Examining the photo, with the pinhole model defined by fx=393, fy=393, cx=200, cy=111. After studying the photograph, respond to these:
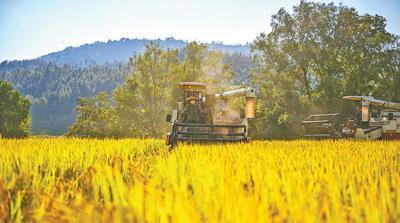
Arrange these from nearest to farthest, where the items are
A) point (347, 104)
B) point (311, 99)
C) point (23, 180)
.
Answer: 1. point (23, 180)
2. point (347, 104)
3. point (311, 99)

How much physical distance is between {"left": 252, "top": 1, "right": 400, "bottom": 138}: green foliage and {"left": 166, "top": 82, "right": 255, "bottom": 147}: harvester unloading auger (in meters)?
27.1

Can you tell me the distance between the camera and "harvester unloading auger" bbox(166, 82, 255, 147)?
13609mm

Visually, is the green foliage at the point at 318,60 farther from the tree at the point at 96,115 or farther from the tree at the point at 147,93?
the tree at the point at 96,115

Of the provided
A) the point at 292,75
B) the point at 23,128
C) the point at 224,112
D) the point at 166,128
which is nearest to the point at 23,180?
the point at 224,112

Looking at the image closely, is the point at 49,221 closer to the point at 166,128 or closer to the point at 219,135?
the point at 219,135

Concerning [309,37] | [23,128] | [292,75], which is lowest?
[23,128]

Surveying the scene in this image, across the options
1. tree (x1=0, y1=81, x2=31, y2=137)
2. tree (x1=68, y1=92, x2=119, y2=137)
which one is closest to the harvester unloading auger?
tree (x1=68, y1=92, x2=119, y2=137)

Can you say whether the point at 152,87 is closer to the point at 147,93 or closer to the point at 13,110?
the point at 147,93

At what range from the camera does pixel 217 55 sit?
62.0 meters

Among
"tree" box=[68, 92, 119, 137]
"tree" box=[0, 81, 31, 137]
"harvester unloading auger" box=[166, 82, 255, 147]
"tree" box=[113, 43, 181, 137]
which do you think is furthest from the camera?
"tree" box=[0, 81, 31, 137]

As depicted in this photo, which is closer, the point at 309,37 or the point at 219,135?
the point at 219,135

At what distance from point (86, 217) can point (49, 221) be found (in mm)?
591

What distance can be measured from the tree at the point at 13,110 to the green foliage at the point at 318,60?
4300 centimetres

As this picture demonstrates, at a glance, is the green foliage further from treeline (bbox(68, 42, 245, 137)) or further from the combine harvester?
the combine harvester
